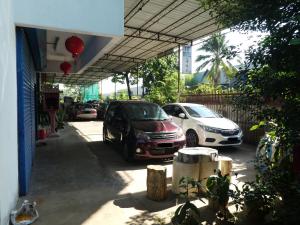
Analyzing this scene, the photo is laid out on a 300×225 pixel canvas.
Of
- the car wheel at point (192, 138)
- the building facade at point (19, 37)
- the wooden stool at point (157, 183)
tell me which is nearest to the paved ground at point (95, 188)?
→ the wooden stool at point (157, 183)

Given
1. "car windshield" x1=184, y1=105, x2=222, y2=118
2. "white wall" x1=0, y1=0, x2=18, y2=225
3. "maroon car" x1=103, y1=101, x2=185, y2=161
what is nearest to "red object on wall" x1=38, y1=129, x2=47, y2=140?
"maroon car" x1=103, y1=101, x2=185, y2=161

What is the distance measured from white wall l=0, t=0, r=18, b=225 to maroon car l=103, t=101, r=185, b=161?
3158 mm

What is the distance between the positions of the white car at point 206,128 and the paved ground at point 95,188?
51 centimetres

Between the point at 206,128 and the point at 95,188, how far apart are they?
177 inches

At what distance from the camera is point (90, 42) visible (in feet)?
26.7

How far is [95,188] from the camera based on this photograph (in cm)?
551

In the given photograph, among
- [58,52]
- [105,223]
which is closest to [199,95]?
[58,52]

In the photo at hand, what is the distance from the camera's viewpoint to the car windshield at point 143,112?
796 centimetres

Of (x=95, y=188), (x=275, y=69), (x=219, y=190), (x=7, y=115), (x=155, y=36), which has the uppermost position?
(x=155, y=36)

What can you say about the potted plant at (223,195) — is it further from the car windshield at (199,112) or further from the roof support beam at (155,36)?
the roof support beam at (155,36)

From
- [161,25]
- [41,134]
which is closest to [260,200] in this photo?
[41,134]

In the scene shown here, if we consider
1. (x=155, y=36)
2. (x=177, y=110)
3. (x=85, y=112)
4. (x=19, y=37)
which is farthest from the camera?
(x=85, y=112)

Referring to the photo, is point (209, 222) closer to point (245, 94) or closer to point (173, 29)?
point (245, 94)

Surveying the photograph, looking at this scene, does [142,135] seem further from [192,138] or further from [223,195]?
[223,195]
